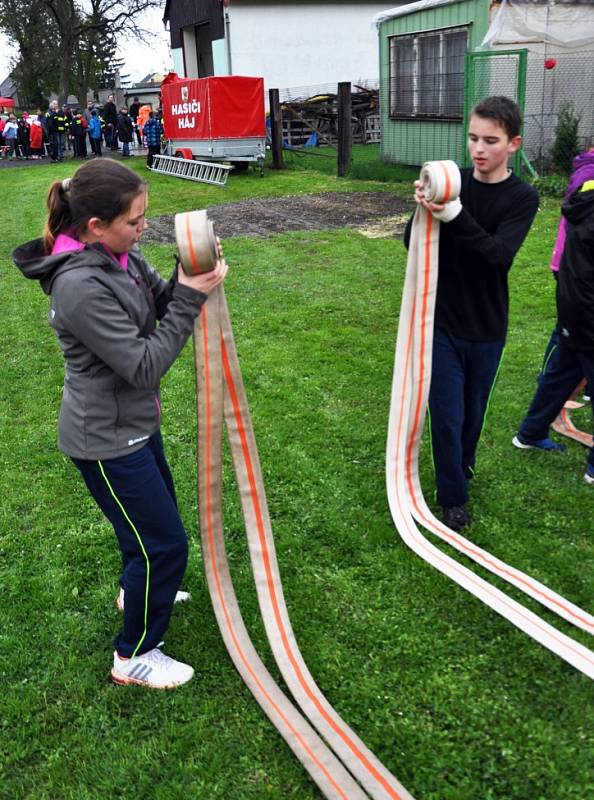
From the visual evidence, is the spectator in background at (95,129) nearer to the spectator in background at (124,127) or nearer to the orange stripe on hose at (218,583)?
the spectator in background at (124,127)

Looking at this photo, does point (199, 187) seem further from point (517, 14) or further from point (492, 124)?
point (492, 124)

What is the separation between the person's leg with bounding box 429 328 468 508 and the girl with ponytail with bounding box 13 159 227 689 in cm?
153

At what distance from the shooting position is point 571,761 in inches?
101

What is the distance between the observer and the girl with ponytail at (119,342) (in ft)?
7.63

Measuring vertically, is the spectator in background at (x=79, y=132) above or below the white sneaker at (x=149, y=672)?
above

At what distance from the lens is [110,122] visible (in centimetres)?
2791

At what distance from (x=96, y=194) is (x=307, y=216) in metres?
10.7

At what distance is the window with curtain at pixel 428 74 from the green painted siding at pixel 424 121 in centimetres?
16

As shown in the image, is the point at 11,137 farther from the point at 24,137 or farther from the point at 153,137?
the point at 153,137

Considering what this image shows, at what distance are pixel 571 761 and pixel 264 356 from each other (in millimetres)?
4384

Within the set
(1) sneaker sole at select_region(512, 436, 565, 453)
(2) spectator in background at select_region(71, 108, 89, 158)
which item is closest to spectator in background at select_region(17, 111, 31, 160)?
(2) spectator in background at select_region(71, 108, 89, 158)

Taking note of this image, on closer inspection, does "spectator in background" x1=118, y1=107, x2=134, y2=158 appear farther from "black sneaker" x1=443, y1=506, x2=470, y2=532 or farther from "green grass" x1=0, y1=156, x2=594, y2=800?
"black sneaker" x1=443, y1=506, x2=470, y2=532

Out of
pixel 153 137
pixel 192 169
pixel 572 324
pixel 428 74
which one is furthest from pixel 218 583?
pixel 153 137

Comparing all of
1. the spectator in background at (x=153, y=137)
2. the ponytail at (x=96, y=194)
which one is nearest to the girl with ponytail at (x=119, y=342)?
the ponytail at (x=96, y=194)
